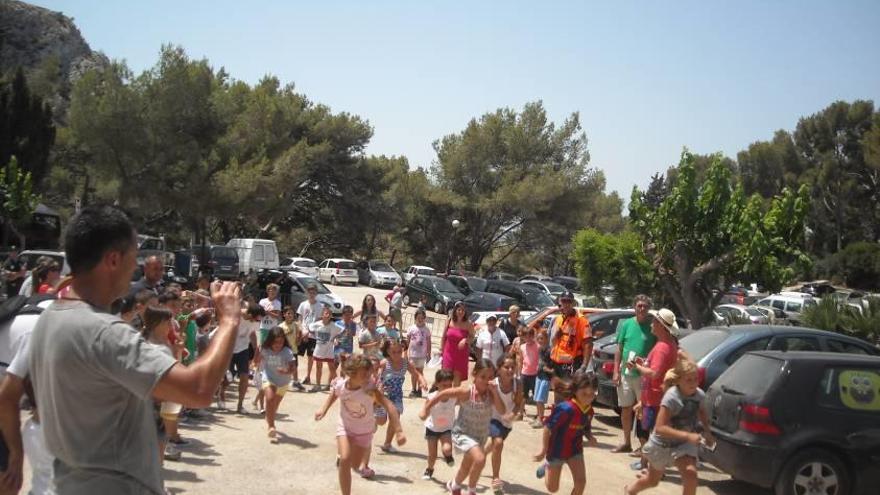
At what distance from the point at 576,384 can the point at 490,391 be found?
0.85 meters

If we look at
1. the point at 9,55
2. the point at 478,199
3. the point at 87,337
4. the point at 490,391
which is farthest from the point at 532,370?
the point at 9,55

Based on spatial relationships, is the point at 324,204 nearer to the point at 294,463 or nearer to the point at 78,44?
the point at 78,44

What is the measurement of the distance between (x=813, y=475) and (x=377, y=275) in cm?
3437

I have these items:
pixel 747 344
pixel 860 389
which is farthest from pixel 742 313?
pixel 860 389

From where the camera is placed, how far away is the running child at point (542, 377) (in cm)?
1032

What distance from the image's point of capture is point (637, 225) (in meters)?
20.4

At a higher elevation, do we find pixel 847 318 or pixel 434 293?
pixel 847 318

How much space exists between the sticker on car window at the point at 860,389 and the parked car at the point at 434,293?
2067 cm

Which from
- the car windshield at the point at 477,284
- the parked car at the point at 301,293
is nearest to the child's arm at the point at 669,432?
the parked car at the point at 301,293

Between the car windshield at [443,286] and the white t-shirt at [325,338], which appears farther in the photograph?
the car windshield at [443,286]

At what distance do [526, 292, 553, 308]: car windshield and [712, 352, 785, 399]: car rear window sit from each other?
20.2 metres

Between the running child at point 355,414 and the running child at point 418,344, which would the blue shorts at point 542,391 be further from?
the running child at point 355,414

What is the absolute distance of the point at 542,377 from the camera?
10680mm

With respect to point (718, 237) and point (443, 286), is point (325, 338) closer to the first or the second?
point (718, 237)
